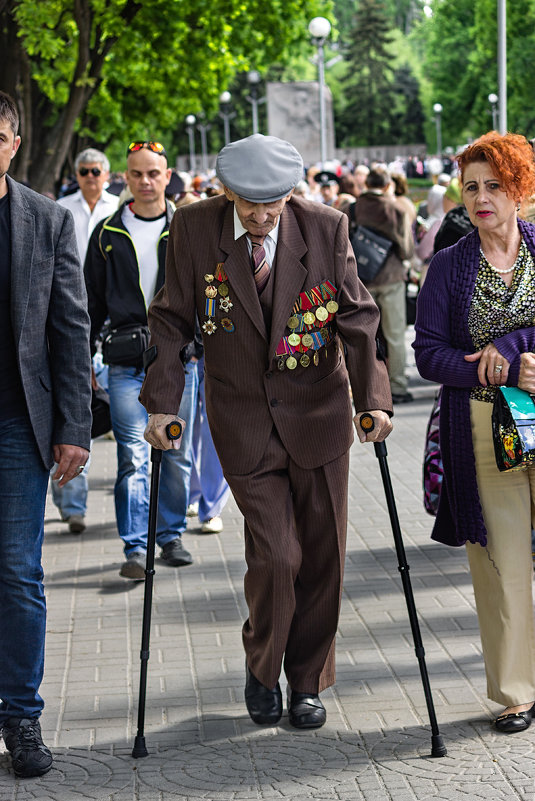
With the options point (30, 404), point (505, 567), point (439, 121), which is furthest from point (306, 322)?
point (439, 121)

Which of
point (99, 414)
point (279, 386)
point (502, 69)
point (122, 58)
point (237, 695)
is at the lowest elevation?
point (237, 695)

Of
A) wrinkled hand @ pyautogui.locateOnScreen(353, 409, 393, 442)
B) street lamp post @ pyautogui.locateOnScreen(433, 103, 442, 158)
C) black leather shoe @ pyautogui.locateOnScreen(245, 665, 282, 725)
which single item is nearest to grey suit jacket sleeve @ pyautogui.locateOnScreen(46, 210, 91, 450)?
wrinkled hand @ pyautogui.locateOnScreen(353, 409, 393, 442)

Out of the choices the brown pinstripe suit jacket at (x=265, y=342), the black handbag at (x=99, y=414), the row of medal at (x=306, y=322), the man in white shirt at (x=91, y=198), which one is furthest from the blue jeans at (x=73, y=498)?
the row of medal at (x=306, y=322)

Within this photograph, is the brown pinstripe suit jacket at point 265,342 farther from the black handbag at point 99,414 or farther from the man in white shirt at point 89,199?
the man in white shirt at point 89,199

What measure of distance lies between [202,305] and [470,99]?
89.4 meters

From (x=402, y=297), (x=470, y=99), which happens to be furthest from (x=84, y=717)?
(x=470, y=99)

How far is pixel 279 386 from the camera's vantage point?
480 cm

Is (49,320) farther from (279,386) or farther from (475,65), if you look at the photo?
(475,65)

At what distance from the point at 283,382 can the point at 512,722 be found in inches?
56.0

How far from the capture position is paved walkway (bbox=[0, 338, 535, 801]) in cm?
436

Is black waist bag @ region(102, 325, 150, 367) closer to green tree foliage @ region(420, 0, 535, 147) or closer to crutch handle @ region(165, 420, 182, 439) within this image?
crutch handle @ region(165, 420, 182, 439)

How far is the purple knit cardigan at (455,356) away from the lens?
4.80 metres

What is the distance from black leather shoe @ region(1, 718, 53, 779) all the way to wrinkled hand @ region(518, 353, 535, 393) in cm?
203

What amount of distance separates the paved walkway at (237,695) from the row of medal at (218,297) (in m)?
1.44
